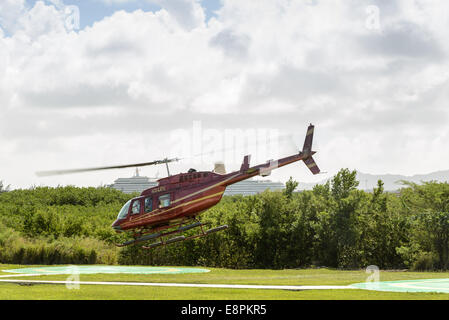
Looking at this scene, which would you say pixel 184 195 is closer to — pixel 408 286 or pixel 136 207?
pixel 136 207

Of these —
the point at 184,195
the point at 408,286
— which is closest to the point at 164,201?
the point at 184,195

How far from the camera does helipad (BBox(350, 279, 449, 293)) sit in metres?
23.7

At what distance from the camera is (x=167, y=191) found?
2967 cm

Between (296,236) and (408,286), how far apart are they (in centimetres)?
2348

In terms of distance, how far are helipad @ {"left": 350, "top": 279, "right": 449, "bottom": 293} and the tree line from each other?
15705mm

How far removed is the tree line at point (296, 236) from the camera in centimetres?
4391

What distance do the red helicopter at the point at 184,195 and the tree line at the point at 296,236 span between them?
57.9 feet

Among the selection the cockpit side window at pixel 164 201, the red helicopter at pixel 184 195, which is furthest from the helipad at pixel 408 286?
the cockpit side window at pixel 164 201

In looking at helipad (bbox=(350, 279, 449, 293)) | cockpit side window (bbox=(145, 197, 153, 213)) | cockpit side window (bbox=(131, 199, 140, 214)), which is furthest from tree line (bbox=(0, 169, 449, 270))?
cockpit side window (bbox=(145, 197, 153, 213))

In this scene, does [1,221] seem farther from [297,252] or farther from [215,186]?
[215,186]

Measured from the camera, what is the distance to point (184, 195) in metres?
29.2

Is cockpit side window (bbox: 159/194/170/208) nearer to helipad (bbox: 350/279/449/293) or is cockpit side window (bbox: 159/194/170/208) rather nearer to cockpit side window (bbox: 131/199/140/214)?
cockpit side window (bbox: 131/199/140/214)

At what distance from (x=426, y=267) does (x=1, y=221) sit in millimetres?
37331
